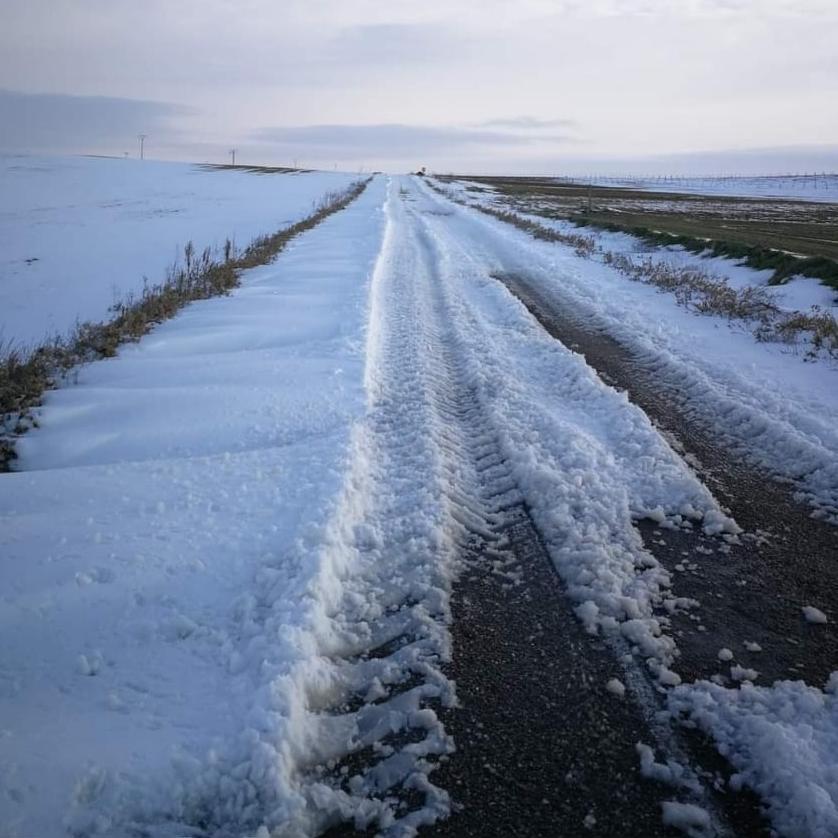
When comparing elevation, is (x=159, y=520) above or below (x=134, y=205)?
below

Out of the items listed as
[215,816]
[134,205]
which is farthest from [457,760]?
[134,205]

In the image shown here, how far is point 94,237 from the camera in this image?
2189 cm

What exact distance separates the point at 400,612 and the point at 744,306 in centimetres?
924

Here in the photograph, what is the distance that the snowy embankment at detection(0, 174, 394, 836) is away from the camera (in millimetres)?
2262

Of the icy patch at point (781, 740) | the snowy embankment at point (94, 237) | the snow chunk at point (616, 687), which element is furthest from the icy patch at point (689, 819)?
the snowy embankment at point (94, 237)

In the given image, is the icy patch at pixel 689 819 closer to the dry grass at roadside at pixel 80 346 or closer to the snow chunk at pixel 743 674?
the snow chunk at pixel 743 674

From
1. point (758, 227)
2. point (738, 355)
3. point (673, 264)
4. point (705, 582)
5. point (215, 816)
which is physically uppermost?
point (758, 227)

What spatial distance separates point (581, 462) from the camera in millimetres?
4781

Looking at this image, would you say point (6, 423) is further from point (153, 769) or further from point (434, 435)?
point (153, 769)

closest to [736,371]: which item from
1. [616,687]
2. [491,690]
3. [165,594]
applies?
[616,687]

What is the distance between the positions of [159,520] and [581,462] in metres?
2.95

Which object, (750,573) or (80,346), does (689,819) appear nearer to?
(750,573)

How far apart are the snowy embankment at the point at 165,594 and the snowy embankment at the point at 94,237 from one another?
466 centimetres

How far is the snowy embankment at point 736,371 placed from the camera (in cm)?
510
